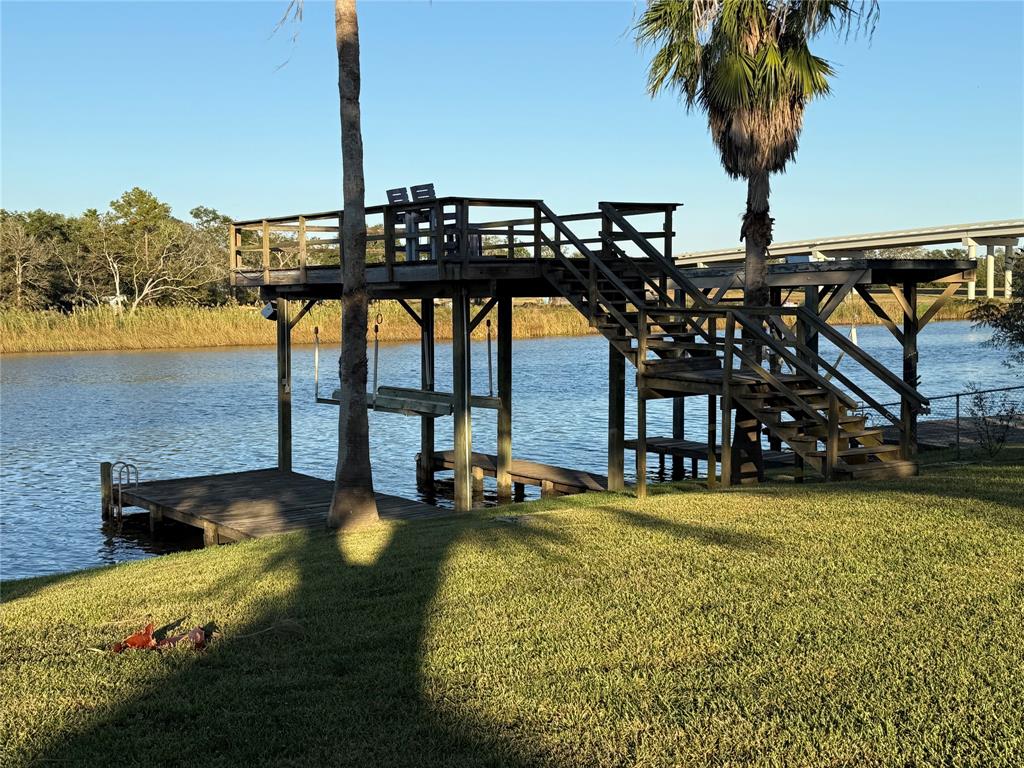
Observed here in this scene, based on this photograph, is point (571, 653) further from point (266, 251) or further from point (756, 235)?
point (266, 251)

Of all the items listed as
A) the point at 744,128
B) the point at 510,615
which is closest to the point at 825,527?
the point at 510,615

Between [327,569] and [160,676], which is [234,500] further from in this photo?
[160,676]

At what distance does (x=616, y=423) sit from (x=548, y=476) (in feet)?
8.29

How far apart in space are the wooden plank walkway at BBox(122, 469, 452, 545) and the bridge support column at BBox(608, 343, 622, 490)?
323 centimetres

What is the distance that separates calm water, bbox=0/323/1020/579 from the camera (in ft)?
65.1

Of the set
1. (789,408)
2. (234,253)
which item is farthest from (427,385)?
(789,408)

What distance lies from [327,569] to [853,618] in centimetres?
474

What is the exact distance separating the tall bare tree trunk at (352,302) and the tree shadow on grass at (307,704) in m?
5.17

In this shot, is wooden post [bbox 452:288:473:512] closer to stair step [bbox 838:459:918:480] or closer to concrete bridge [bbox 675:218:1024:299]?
stair step [bbox 838:459:918:480]

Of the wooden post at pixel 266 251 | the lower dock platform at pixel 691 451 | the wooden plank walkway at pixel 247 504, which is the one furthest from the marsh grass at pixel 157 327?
the wooden plank walkway at pixel 247 504

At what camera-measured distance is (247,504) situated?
17734mm

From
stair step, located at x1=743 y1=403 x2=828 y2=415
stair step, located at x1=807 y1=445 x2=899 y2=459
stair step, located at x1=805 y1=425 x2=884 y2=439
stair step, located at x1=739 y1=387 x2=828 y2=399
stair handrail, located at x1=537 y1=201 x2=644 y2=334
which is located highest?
stair handrail, located at x1=537 y1=201 x2=644 y2=334

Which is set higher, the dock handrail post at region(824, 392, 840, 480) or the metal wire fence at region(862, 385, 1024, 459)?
the dock handrail post at region(824, 392, 840, 480)

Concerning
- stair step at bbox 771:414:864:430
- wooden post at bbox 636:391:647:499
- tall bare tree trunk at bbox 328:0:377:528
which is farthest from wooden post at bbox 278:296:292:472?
stair step at bbox 771:414:864:430
